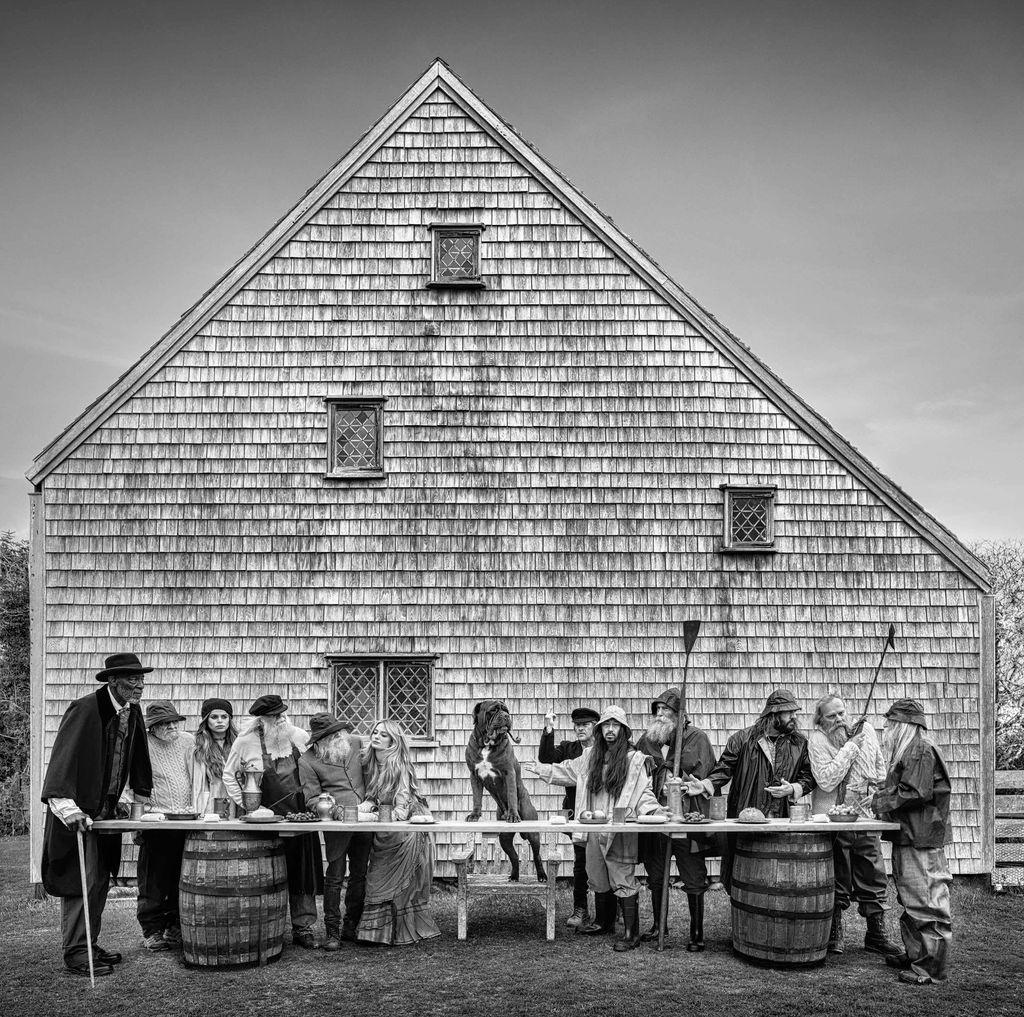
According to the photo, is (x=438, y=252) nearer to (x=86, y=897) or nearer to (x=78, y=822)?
(x=78, y=822)

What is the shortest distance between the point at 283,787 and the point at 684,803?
10.7 feet

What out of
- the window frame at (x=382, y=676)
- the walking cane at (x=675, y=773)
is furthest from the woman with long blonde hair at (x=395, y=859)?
the window frame at (x=382, y=676)

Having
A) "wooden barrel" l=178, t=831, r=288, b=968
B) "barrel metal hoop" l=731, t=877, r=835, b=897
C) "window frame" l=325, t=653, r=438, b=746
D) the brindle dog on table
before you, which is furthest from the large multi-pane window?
"barrel metal hoop" l=731, t=877, r=835, b=897

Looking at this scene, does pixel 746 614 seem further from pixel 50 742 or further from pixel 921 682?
pixel 50 742

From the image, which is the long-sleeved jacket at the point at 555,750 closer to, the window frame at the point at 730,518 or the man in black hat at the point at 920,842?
the window frame at the point at 730,518

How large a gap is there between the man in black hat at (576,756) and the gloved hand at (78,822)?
3883 millimetres

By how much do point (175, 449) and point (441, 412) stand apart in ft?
10.1

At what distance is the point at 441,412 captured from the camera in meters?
11.9

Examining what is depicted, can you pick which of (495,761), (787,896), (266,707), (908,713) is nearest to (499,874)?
(495,761)

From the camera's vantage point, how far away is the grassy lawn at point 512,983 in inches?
269

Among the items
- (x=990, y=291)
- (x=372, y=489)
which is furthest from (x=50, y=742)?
(x=990, y=291)

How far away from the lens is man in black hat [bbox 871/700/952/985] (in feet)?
24.1

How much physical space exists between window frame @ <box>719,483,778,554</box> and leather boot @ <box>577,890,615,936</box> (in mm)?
4493

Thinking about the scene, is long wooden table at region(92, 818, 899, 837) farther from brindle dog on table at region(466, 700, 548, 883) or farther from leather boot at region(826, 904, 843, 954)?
brindle dog on table at region(466, 700, 548, 883)
